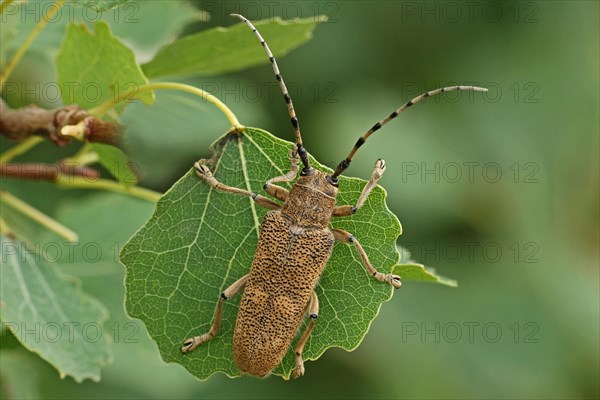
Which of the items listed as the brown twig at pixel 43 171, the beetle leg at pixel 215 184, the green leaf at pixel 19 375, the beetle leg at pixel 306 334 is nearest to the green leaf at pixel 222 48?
the brown twig at pixel 43 171

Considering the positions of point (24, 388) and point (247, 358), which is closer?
point (247, 358)

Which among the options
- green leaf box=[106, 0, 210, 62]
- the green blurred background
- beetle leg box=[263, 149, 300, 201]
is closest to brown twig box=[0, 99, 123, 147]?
beetle leg box=[263, 149, 300, 201]

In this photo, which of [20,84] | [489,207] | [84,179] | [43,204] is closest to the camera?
[84,179]

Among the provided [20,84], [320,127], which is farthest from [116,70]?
[320,127]

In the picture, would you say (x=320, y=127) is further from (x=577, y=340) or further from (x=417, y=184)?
(x=577, y=340)

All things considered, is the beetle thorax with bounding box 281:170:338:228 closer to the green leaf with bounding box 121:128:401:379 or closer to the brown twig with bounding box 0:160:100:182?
the green leaf with bounding box 121:128:401:379

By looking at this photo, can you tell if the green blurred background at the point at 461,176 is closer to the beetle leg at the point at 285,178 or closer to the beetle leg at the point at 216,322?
the beetle leg at the point at 285,178

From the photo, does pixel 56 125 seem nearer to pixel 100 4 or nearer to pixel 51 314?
pixel 100 4
